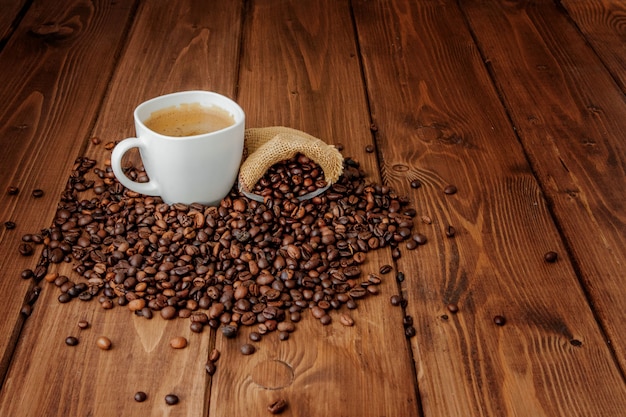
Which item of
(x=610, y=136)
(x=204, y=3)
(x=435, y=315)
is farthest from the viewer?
(x=204, y=3)

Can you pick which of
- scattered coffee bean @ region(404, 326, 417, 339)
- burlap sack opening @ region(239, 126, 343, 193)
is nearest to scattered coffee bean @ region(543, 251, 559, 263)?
scattered coffee bean @ region(404, 326, 417, 339)

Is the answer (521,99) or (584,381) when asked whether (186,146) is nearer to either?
(584,381)

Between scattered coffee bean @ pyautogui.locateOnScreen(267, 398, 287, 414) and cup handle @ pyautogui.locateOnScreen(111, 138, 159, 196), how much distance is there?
1.72 feet

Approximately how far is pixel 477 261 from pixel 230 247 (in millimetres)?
457

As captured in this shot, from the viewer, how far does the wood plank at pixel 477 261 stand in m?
1.13

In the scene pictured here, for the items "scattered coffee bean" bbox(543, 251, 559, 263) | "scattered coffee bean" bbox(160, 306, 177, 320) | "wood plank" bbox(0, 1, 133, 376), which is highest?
"scattered coffee bean" bbox(543, 251, 559, 263)

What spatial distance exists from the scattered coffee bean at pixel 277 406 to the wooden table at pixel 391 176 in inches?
0.4

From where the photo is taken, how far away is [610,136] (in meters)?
1.75

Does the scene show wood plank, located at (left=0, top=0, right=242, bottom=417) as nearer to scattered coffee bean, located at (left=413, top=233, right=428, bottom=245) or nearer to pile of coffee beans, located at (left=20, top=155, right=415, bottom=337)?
pile of coffee beans, located at (left=20, top=155, right=415, bottom=337)

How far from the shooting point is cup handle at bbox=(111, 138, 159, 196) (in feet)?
4.39

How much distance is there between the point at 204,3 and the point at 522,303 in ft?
4.78

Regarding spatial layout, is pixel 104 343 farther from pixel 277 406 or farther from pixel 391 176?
pixel 391 176

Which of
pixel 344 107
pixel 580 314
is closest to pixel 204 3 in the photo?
pixel 344 107

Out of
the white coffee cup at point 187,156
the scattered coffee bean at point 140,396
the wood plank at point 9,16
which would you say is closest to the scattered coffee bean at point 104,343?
the scattered coffee bean at point 140,396
